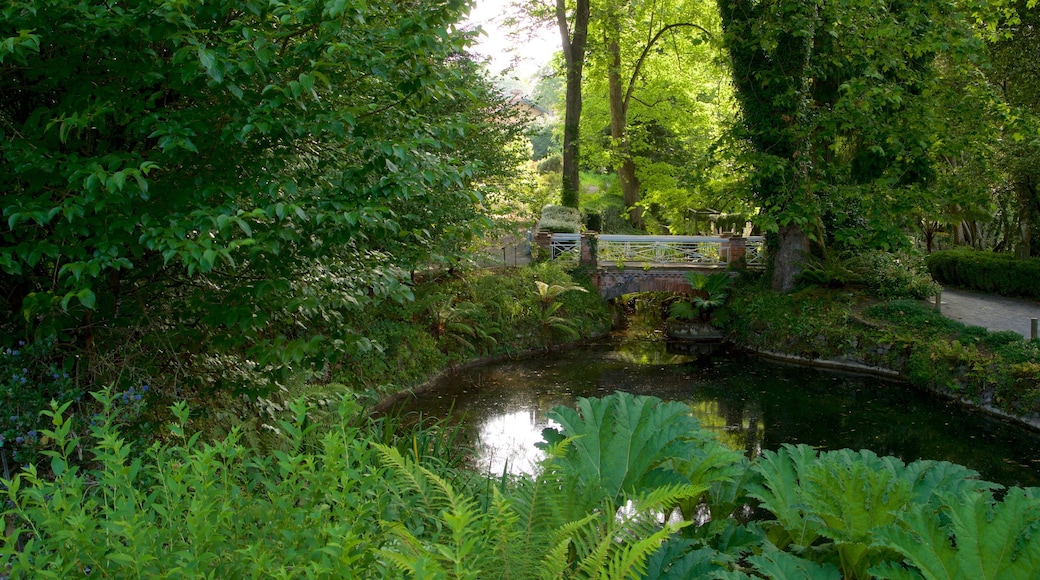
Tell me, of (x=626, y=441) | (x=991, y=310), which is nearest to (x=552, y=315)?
(x=991, y=310)

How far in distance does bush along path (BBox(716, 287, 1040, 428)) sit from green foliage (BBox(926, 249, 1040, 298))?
4.67 m

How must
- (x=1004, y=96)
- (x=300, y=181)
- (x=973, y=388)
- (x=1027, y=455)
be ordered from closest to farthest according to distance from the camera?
1. (x=300, y=181)
2. (x=1027, y=455)
3. (x=973, y=388)
4. (x=1004, y=96)

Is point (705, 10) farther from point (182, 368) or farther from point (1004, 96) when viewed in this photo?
point (182, 368)

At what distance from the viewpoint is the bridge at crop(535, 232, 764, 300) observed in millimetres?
18078

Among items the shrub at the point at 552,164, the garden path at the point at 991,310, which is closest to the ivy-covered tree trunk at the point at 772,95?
the garden path at the point at 991,310

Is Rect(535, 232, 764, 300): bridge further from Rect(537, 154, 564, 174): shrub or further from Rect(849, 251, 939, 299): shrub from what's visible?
Rect(537, 154, 564, 174): shrub

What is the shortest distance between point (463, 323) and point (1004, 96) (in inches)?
519

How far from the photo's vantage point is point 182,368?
5055mm

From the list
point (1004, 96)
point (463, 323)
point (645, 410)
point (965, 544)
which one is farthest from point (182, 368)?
point (1004, 96)

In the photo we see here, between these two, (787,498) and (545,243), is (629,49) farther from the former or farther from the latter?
(787,498)

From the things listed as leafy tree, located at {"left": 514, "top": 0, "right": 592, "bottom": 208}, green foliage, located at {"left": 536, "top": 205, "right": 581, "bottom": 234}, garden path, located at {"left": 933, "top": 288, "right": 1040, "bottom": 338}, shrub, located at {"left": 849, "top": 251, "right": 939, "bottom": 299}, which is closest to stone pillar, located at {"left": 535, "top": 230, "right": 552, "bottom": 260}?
green foliage, located at {"left": 536, "top": 205, "right": 581, "bottom": 234}

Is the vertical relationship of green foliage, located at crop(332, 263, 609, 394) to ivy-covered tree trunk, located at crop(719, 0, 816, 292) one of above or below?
below

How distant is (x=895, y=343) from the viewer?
13.5 metres

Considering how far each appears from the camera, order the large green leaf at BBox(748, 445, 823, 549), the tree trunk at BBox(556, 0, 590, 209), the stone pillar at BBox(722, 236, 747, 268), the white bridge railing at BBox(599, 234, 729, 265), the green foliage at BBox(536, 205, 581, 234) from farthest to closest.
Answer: the tree trunk at BBox(556, 0, 590, 209) < the green foliage at BBox(536, 205, 581, 234) < the white bridge railing at BBox(599, 234, 729, 265) < the stone pillar at BBox(722, 236, 747, 268) < the large green leaf at BBox(748, 445, 823, 549)
